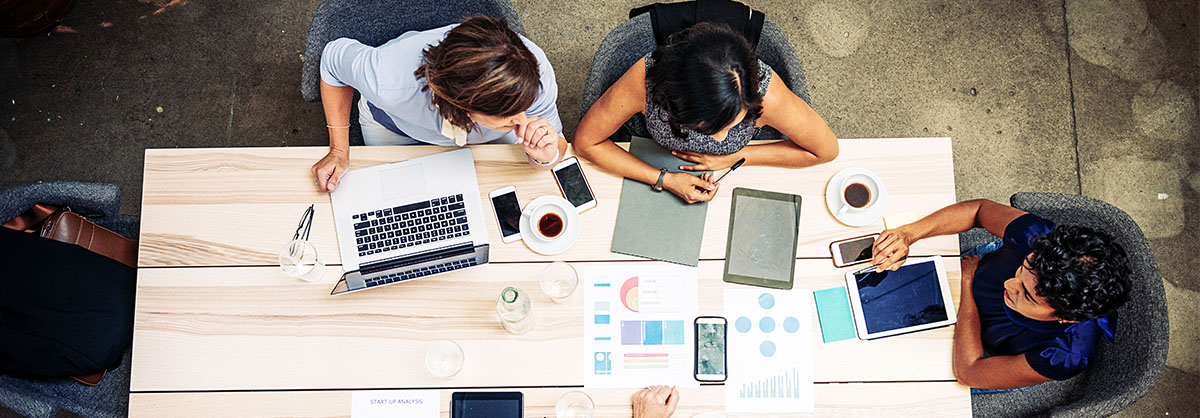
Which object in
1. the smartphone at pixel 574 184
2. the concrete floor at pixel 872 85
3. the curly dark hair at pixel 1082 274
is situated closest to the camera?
the curly dark hair at pixel 1082 274

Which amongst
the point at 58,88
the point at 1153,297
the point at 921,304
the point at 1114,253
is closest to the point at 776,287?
the point at 921,304

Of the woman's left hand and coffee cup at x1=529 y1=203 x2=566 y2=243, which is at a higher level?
the woman's left hand

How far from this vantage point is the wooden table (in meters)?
1.53

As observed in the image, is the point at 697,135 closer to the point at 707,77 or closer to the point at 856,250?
the point at 707,77

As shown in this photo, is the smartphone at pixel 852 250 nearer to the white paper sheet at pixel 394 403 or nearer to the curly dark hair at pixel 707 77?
the curly dark hair at pixel 707 77

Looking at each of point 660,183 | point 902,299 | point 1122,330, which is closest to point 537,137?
point 660,183

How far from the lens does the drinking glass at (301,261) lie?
1.54 meters

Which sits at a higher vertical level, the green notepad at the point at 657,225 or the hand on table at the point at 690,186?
the hand on table at the point at 690,186

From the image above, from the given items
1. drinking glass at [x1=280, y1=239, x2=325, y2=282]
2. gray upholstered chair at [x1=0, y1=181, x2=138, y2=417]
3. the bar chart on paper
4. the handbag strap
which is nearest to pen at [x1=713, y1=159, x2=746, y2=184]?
the bar chart on paper

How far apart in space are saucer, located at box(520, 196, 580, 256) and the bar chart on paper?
513mm

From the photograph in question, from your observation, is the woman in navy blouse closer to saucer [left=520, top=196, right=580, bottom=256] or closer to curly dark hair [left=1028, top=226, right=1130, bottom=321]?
curly dark hair [left=1028, top=226, right=1130, bottom=321]

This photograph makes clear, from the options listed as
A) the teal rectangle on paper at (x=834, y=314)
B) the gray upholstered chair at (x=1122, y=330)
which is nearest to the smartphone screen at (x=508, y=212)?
the teal rectangle on paper at (x=834, y=314)

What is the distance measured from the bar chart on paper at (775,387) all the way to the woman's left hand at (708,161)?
495 millimetres

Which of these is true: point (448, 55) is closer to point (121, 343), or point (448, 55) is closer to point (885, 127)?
point (121, 343)
